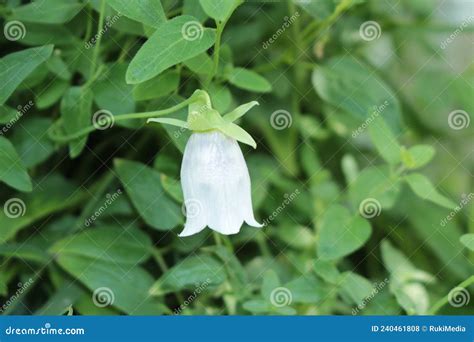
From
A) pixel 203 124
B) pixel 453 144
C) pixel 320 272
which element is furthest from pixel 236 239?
pixel 453 144

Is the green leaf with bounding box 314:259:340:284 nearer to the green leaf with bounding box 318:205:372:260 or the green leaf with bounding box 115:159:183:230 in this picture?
the green leaf with bounding box 318:205:372:260

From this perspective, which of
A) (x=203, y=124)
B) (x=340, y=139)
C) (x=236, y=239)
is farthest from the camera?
(x=340, y=139)

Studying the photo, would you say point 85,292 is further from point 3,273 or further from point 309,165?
point 309,165

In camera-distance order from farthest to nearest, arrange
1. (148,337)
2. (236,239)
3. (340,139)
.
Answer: (340,139) → (236,239) → (148,337)

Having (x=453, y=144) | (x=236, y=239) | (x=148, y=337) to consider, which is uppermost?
(x=453, y=144)

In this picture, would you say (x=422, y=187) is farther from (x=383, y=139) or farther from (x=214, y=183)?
(x=214, y=183)

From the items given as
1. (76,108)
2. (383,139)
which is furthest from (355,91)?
(76,108)

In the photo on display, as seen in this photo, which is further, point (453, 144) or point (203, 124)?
point (453, 144)

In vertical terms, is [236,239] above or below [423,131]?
below
